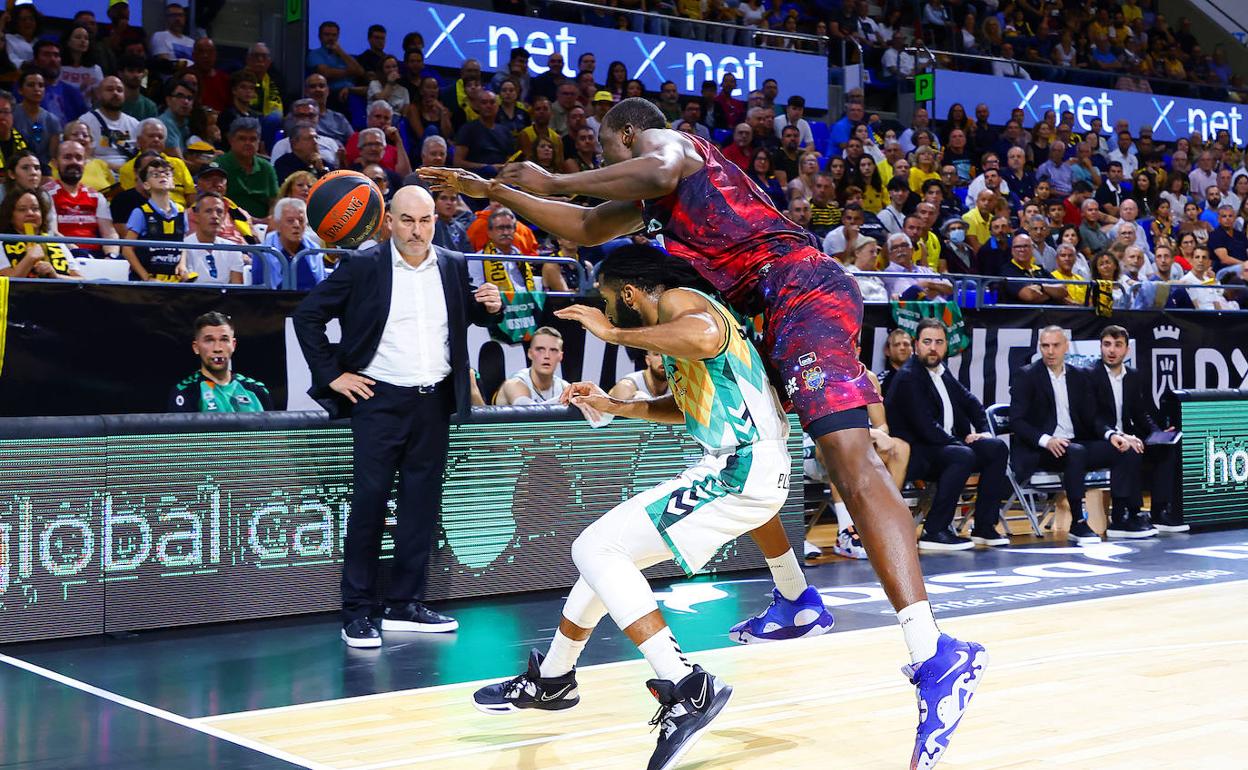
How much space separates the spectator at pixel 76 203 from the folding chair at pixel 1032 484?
261 inches

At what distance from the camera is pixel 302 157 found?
11297mm

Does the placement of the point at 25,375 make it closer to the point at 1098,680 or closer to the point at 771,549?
the point at 771,549

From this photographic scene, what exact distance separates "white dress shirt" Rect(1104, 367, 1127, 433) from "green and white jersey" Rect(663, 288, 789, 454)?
7.17 metres

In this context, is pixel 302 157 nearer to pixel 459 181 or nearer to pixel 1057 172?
pixel 459 181

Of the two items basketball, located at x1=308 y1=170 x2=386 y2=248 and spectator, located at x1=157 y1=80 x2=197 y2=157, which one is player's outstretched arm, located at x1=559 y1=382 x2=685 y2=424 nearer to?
basketball, located at x1=308 y1=170 x2=386 y2=248

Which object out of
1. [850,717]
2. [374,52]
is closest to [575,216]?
[850,717]

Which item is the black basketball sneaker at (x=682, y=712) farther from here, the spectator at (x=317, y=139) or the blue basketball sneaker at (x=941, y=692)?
the spectator at (x=317, y=139)

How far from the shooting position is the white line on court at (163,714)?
186 inches

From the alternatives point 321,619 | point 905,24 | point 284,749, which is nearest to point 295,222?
point 321,619

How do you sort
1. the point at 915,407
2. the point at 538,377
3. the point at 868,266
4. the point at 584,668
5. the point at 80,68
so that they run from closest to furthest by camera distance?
the point at 584,668 → the point at 538,377 → the point at 915,407 → the point at 80,68 → the point at 868,266

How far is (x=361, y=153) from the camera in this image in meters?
11.2

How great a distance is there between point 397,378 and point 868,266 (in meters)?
6.07

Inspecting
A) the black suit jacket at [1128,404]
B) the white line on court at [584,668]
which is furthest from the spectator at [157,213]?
the black suit jacket at [1128,404]

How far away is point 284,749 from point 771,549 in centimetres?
187
